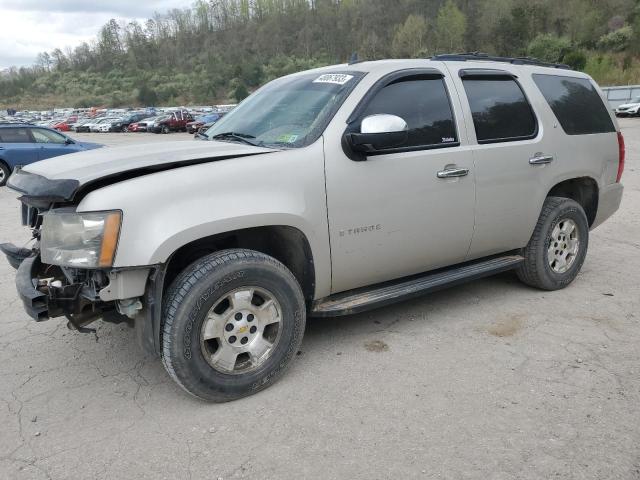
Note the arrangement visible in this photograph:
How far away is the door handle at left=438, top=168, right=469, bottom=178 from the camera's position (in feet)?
12.3

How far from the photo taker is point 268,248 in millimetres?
3486

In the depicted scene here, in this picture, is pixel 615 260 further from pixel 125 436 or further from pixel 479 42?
pixel 479 42

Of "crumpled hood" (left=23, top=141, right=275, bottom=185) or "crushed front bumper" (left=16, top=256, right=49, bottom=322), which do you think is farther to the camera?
"crumpled hood" (left=23, top=141, right=275, bottom=185)

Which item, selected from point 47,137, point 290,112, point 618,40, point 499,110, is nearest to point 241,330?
point 290,112

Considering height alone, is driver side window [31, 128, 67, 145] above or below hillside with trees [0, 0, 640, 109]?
below

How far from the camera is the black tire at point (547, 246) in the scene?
455 cm

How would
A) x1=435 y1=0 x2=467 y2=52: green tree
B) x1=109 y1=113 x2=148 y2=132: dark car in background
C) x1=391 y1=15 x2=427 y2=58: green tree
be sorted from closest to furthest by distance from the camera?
1. x1=109 y1=113 x2=148 y2=132: dark car in background
2. x1=435 y1=0 x2=467 y2=52: green tree
3. x1=391 y1=15 x2=427 y2=58: green tree

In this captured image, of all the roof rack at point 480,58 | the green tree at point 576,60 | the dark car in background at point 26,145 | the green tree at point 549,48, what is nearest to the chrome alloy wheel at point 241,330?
the roof rack at point 480,58

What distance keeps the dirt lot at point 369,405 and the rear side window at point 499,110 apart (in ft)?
4.62

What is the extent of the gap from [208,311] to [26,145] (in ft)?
45.1

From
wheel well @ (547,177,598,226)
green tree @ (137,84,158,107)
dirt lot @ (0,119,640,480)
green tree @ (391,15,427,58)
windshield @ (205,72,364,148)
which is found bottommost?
dirt lot @ (0,119,640,480)

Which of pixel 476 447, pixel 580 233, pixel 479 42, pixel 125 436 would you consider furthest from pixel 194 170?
pixel 479 42

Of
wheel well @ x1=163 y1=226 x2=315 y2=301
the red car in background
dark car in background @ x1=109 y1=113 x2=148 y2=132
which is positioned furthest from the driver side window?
the red car in background

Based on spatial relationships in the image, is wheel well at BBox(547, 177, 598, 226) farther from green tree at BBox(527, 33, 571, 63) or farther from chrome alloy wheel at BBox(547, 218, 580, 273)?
green tree at BBox(527, 33, 571, 63)
